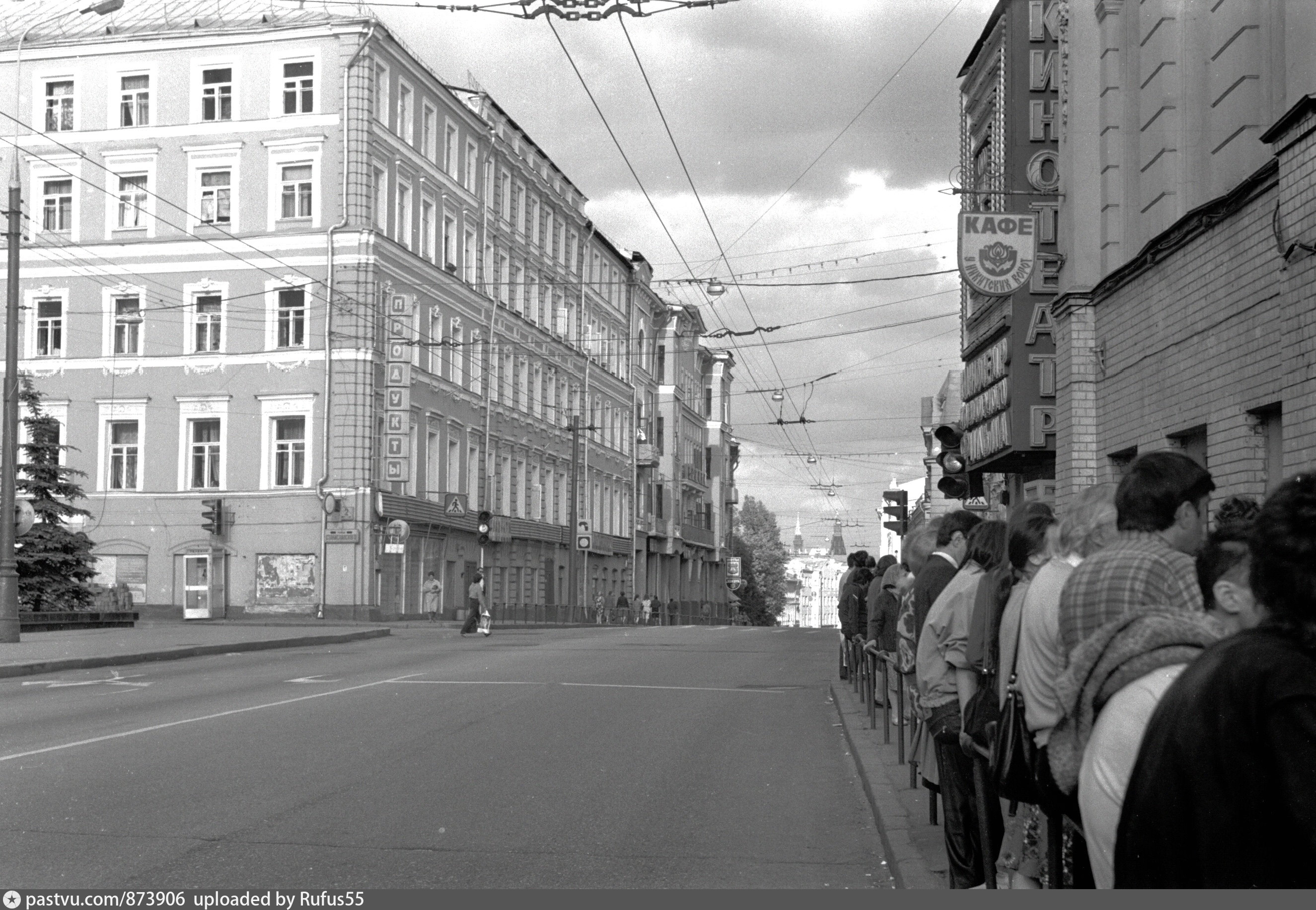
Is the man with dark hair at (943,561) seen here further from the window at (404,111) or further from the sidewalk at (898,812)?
the window at (404,111)

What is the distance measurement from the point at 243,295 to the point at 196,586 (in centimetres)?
897

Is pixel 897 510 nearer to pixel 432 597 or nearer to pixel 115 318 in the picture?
pixel 432 597

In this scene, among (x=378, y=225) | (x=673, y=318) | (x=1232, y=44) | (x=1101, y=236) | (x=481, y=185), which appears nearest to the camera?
(x=1232, y=44)

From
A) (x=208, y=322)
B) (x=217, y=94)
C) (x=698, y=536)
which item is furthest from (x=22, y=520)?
(x=698, y=536)

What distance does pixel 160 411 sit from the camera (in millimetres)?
46781

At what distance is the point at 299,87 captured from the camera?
45.8 meters

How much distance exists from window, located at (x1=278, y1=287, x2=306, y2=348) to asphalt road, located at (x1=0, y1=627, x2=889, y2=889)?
26626 mm

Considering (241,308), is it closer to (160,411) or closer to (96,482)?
(160,411)

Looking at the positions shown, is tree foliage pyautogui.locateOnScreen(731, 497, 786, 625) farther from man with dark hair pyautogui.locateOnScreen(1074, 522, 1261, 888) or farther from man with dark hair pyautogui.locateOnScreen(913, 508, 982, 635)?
man with dark hair pyautogui.locateOnScreen(1074, 522, 1261, 888)

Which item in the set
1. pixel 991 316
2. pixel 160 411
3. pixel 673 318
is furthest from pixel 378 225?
pixel 673 318

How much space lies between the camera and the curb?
20.9 m

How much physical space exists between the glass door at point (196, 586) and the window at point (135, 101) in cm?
1366

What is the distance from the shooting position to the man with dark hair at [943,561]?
7695mm

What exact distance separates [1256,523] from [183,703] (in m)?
15.1
